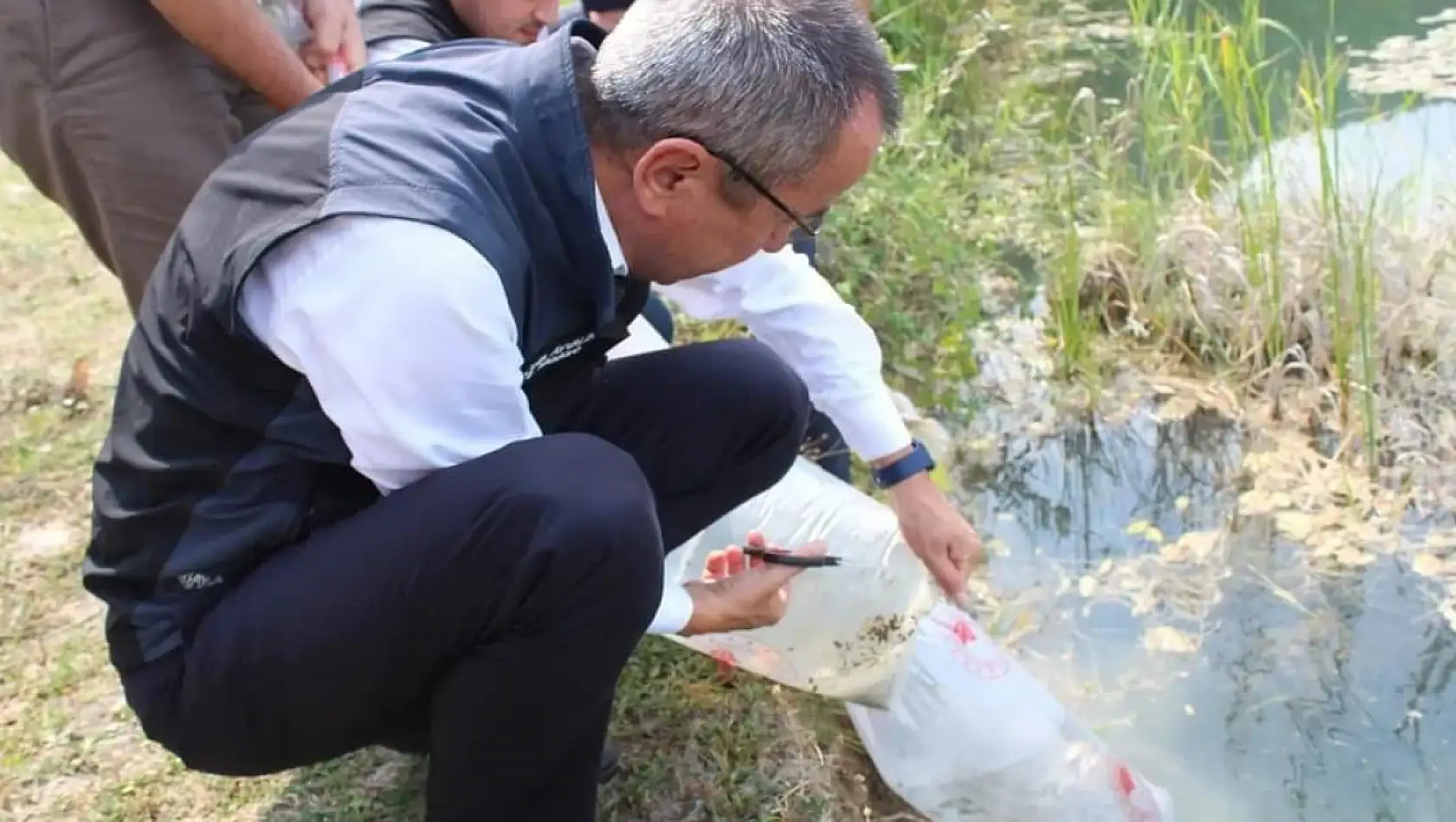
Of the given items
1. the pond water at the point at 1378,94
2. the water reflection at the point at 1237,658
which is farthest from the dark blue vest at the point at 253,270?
the pond water at the point at 1378,94

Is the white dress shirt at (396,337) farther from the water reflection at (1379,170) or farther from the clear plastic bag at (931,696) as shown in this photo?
the water reflection at (1379,170)

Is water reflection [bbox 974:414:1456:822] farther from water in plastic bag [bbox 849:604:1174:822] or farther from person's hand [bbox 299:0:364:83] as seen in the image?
person's hand [bbox 299:0:364:83]

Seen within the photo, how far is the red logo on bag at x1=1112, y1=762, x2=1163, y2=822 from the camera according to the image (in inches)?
74.1

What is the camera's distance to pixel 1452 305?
2885 mm

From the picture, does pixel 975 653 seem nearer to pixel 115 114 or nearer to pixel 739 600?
pixel 739 600

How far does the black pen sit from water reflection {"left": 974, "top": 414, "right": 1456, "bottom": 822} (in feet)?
2.65

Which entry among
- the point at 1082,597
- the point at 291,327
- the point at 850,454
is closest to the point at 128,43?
the point at 291,327

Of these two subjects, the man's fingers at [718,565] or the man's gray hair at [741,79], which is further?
the man's fingers at [718,565]

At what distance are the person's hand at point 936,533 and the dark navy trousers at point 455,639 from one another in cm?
54

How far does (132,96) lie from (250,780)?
35.7 inches

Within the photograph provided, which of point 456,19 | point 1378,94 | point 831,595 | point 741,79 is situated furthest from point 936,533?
point 1378,94

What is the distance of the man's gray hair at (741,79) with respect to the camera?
1.19 metres

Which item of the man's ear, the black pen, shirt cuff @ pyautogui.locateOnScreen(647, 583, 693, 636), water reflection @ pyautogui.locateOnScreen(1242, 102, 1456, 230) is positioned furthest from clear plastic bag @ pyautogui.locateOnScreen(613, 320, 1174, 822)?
water reflection @ pyautogui.locateOnScreen(1242, 102, 1456, 230)

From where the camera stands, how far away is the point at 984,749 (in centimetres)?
188
